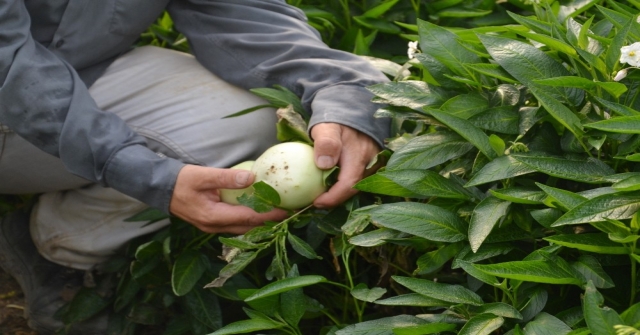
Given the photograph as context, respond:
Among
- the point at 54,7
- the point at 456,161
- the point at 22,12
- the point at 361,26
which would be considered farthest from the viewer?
the point at 361,26

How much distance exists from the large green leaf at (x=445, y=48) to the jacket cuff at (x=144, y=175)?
23.0 inches

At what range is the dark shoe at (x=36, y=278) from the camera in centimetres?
233

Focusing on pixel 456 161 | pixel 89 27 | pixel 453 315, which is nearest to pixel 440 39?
pixel 456 161

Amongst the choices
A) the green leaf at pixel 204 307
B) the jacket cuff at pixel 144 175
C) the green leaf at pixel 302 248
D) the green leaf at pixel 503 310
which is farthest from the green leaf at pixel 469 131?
the green leaf at pixel 204 307

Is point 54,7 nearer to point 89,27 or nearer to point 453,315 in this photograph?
point 89,27

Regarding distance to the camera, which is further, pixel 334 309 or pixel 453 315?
pixel 334 309

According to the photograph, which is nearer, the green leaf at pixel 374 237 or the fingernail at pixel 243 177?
the green leaf at pixel 374 237

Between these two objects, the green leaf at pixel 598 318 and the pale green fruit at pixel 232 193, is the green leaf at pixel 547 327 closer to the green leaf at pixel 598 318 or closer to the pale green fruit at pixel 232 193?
the green leaf at pixel 598 318

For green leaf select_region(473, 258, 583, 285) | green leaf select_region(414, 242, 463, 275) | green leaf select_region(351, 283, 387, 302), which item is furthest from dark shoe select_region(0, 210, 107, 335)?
green leaf select_region(473, 258, 583, 285)

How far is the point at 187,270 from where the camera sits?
1978 mm

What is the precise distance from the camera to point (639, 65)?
1.41 metres

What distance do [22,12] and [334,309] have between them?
0.95 metres

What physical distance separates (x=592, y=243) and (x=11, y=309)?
177 cm

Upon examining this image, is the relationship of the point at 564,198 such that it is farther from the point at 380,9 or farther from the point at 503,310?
the point at 380,9
